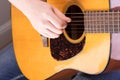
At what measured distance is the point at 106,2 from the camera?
0.78 metres

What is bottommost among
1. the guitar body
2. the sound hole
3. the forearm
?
the guitar body

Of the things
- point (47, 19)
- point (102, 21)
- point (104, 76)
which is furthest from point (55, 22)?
point (104, 76)

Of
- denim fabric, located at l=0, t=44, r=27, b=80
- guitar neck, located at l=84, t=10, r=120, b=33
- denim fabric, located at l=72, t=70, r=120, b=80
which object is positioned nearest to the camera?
guitar neck, located at l=84, t=10, r=120, b=33

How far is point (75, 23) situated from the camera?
86 cm

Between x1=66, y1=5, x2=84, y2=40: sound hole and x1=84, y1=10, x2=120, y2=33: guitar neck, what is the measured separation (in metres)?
0.03

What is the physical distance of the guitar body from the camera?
2.66 ft

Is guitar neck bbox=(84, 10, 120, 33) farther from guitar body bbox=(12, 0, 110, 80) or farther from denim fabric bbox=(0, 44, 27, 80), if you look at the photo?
denim fabric bbox=(0, 44, 27, 80)

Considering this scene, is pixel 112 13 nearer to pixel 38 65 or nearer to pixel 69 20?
pixel 69 20

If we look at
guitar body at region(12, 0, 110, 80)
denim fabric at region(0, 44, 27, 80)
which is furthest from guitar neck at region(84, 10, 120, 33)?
denim fabric at region(0, 44, 27, 80)

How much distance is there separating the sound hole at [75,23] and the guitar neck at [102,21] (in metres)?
0.03

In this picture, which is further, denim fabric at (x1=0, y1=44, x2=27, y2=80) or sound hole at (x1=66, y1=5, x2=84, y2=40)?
denim fabric at (x1=0, y1=44, x2=27, y2=80)

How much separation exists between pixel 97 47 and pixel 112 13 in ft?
0.41

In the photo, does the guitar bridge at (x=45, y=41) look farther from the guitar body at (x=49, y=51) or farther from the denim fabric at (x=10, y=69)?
the denim fabric at (x=10, y=69)

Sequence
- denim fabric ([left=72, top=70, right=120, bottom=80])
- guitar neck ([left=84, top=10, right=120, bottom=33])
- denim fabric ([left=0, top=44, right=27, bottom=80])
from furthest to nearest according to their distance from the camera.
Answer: denim fabric ([left=0, top=44, right=27, bottom=80])
denim fabric ([left=72, top=70, right=120, bottom=80])
guitar neck ([left=84, top=10, right=120, bottom=33])
